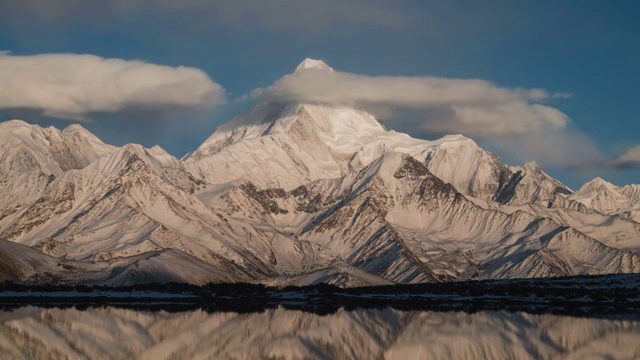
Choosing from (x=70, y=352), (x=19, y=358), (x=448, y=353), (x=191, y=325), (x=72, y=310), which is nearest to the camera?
(x=19, y=358)

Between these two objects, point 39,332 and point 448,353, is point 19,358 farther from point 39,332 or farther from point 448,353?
point 448,353

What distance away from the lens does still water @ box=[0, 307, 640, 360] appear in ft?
421

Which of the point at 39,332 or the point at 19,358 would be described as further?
the point at 39,332

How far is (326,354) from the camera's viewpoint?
131 m

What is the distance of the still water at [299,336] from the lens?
128250 millimetres

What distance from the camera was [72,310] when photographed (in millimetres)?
188750

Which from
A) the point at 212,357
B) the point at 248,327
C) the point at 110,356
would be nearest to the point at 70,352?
the point at 110,356

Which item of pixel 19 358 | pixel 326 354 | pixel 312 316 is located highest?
pixel 312 316

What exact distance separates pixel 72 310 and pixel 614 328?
84.8m

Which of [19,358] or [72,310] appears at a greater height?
[72,310]

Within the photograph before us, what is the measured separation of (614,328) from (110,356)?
76494mm

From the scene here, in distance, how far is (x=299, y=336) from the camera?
149m

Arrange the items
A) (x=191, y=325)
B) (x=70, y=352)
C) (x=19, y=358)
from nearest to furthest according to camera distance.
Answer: (x=19, y=358), (x=70, y=352), (x=191, y=325)

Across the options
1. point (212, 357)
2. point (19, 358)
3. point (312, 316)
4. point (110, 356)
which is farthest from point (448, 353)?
point (312, 316)
